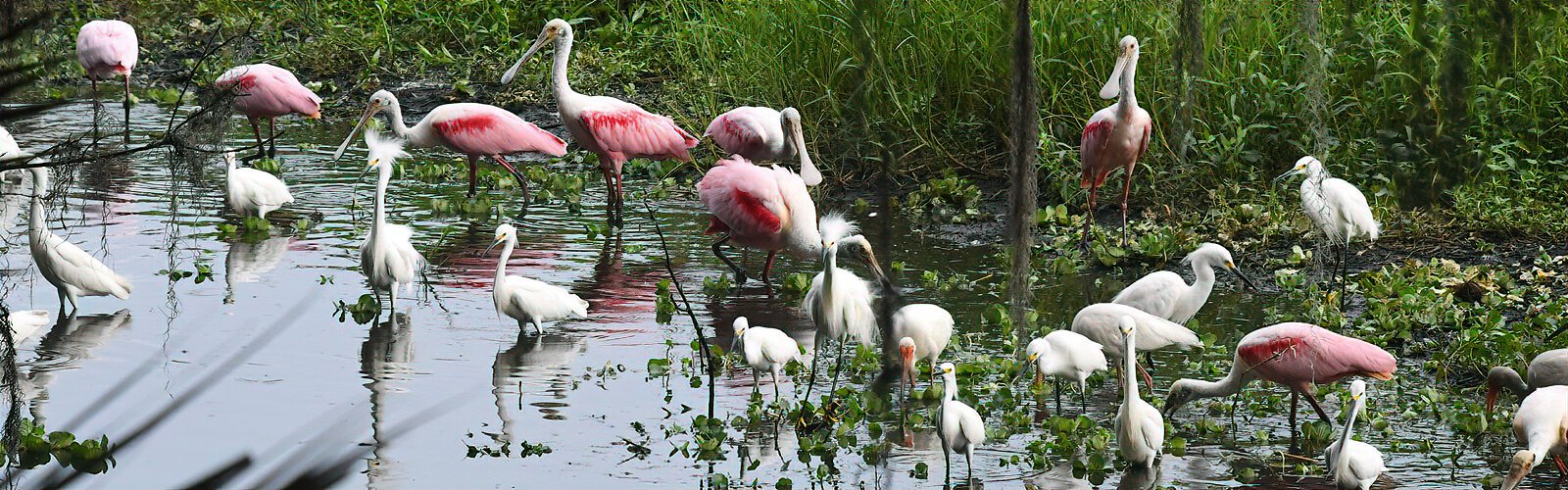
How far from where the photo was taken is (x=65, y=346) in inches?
198

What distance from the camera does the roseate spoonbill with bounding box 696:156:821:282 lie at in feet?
19.2

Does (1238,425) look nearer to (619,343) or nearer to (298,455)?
(619,343)

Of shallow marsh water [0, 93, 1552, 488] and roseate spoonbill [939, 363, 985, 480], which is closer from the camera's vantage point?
roseate spoonbill [939, 363, 985, 480]

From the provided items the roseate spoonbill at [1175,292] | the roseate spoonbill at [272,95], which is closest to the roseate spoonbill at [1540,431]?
the roseate spoonbill at [1175,292]

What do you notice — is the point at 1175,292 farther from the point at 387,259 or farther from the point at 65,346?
the point at 65,346

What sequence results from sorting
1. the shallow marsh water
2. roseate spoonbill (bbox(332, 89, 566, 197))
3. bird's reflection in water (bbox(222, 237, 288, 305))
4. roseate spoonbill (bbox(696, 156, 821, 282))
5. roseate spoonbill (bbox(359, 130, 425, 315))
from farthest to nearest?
roseate spoonbill (bbox(332, 89, 566, 197)), bird's reflection in water (bbox(222, 237, 288, 305)), roseate spoonbill (bbox(696, 156, 821, 282)), roseate spoonbill (bbox(359, 130, 425, 315)), the shallow marsh water

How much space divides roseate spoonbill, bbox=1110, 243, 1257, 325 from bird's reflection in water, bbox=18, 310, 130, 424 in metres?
3.13

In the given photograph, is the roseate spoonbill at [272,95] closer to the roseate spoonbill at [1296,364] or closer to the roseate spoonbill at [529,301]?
the roseate spoonbill at [529,301]

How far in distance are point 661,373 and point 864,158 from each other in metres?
3.59

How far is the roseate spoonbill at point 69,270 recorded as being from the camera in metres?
5.21

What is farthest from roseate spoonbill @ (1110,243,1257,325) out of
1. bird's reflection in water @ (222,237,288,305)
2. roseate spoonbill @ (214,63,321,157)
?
roseate spoonbill @ (214,63,321,157)

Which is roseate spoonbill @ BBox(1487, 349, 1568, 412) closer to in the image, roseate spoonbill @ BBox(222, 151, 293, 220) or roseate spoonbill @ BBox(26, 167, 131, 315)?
roseate spoonbill @ BBox(26, 167, 131, 315)

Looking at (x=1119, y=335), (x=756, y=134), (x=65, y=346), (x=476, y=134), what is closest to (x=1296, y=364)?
(x=1119, y=335)

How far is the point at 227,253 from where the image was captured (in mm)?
6445
